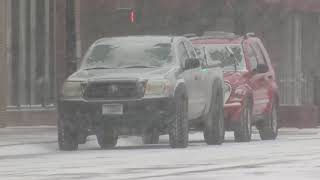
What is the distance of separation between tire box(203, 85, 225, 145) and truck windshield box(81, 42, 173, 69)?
158 cm

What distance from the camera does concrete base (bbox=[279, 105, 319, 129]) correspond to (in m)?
32.6

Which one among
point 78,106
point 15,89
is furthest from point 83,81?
point 15,89

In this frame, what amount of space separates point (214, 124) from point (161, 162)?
519 cm

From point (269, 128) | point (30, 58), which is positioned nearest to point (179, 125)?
point (269, 128)

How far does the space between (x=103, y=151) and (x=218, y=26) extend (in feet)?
50.5

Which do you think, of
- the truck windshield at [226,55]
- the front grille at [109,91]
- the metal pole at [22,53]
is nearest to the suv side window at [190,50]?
the truck windshield at [226,55]

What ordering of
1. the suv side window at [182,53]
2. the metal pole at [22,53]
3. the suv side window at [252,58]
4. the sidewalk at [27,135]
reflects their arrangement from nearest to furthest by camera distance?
1. the suv side window at [182,53]
2. the sidewalk at [27,135]
3. the suv side window at [252,58]
4. the metal pole at [22,53]

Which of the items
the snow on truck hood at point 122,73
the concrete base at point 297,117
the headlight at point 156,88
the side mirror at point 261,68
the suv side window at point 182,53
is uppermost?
the suv side window at point 182,53

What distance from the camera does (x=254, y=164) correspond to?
1586 centimetres

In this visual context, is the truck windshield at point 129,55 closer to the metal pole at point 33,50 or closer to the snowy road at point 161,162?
the snowy road at point 161,162

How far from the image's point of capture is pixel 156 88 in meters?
19.0

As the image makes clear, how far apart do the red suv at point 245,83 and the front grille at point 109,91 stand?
159 inches

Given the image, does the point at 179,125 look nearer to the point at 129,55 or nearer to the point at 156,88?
the point at 156,88

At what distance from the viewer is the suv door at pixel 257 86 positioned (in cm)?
2364
